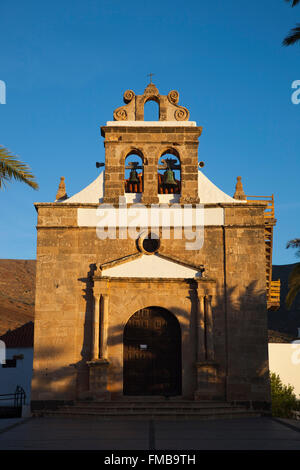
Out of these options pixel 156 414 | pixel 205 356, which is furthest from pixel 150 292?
pixel 156 414

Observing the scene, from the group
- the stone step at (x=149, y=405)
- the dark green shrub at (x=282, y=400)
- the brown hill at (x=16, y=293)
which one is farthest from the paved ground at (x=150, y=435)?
the brown hill at (x=16, y=293)

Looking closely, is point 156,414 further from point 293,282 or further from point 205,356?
point 293,282

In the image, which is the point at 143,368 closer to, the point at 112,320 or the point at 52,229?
the point at 112,320

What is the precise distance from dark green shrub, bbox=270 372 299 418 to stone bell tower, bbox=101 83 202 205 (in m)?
7.39

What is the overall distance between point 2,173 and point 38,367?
761 cm

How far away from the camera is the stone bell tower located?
1761 cm

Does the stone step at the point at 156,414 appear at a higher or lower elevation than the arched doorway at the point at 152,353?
lower

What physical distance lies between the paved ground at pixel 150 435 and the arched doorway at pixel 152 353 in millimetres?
1897

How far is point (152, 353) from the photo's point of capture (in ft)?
53.8

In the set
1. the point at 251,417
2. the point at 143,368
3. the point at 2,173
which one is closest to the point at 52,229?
the point at 143,368

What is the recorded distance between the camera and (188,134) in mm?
17859

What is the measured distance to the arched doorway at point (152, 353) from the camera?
637 inches

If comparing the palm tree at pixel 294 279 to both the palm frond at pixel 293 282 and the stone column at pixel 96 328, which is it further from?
the stone column at pixel 96 328

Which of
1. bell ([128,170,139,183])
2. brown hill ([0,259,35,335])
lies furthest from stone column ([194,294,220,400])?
brown hill ([0,259,35,335])
